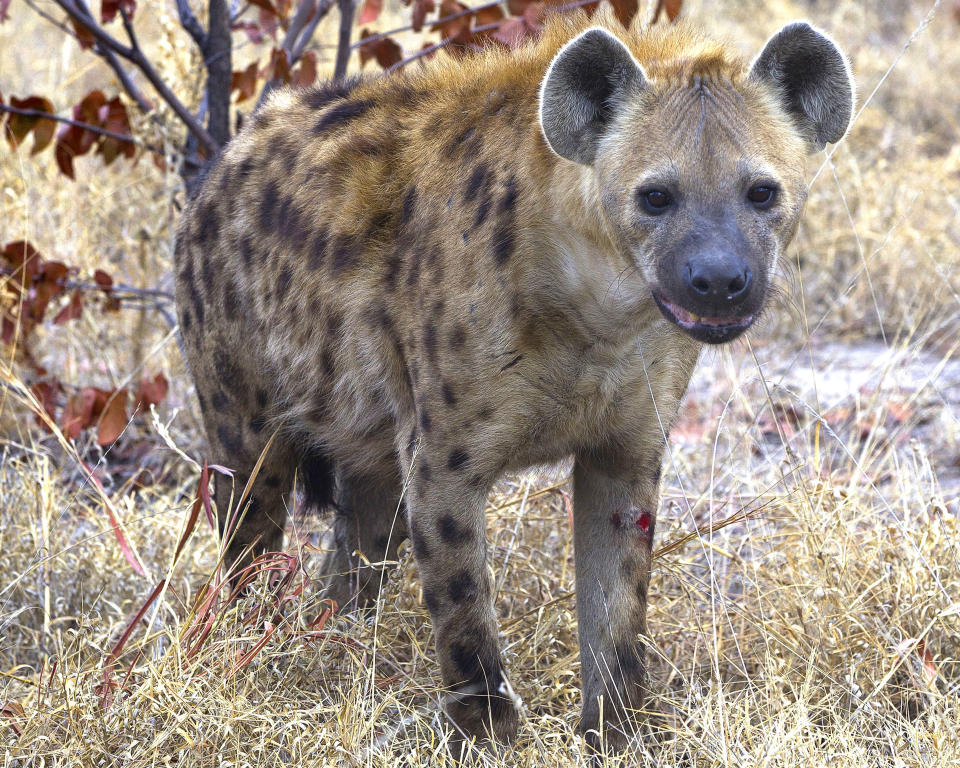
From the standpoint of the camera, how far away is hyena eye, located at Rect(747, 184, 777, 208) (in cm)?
217

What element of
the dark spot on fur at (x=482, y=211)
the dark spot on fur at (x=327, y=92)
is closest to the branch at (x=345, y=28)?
the dark spot on fur at (x=327, y=92)

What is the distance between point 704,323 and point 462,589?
731 mm

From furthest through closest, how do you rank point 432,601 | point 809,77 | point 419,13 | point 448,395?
1. point 419,13
2. point 432,601
3. point 448,395
4. point 809,77

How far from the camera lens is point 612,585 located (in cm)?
267

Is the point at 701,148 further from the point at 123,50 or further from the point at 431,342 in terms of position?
the point at 123,50

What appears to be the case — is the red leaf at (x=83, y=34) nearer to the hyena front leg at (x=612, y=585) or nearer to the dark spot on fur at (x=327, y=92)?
the dark spot on fur at (x=327, y=92)

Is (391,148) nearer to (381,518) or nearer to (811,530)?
(381,518)

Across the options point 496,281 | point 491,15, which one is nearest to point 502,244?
point 496,281

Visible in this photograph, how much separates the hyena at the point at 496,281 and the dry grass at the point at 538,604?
0.73ft

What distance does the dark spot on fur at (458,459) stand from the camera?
2451 mm

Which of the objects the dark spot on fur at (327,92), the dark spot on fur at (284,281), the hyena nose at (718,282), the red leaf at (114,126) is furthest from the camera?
the red leaf at (114,126)

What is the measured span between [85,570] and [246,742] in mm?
1018

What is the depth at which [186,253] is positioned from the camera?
308 centimetres

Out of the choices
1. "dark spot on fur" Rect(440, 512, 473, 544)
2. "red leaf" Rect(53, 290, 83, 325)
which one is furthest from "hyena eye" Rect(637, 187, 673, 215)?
"red leaf" Rect(53, 290, 83, 325)
